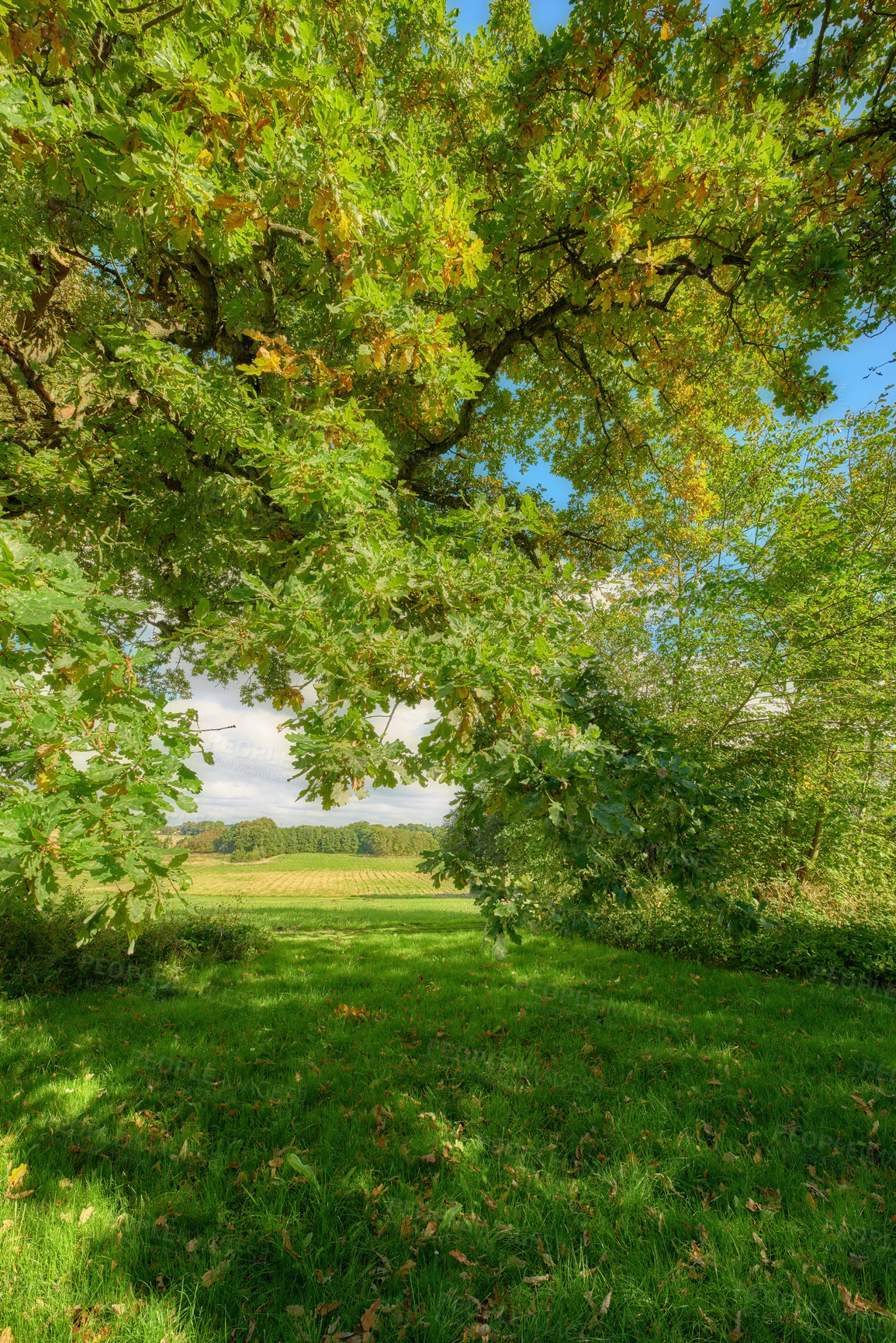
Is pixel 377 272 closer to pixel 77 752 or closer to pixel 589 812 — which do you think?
pixel 77 752

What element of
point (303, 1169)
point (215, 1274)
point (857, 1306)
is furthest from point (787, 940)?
point (215, 1274)

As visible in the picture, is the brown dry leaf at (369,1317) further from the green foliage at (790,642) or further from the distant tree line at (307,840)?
the distant tree line at (307,840)

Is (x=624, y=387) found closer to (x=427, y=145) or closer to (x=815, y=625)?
(x=427, y=145)

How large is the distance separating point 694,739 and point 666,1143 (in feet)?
24.1

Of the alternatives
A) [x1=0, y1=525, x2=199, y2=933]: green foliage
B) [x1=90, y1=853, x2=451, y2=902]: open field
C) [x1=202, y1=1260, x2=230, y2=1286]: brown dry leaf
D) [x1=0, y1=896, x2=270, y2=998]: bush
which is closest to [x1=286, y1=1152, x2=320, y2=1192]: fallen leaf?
[x1=202, y1=1260, x2=230, y2=1286]: brown dry leaf

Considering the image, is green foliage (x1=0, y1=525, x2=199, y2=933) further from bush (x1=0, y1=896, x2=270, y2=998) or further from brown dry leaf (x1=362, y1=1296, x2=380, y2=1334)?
bush (x1=0, y1=896, x2=270, y2=998)

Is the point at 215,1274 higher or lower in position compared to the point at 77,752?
lower

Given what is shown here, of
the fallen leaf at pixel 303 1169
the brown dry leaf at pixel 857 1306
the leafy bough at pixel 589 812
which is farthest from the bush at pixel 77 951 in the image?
the brown dry leaf at pixel 857 1306

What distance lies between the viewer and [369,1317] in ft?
8.67

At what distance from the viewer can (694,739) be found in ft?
33.8

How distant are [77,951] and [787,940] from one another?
38.1 ft

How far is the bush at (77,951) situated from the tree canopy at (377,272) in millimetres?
5199

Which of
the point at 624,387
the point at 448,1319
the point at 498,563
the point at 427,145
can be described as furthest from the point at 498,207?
the point at 448,1319

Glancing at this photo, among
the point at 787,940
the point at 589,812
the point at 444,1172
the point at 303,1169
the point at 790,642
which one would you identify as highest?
the point at 790,642
